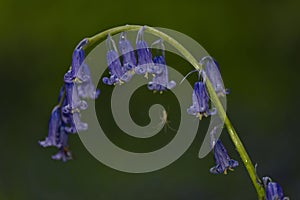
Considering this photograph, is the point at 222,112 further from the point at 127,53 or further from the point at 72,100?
the point at 72,100

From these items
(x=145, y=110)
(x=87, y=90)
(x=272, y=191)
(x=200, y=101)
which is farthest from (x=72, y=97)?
(x=145, y=110)

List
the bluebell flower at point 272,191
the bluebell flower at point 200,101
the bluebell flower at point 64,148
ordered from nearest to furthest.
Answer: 1. the bluebell flower at point 272,191
2. the bluebell flower at point 200,101
3. the bluebell flower at point 64,148

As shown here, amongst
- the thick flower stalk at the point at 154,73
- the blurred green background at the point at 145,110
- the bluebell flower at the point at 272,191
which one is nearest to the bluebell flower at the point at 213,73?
the thick flower stalk at the point at 154,73

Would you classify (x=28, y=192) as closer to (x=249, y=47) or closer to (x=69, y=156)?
(x=249, y=47)

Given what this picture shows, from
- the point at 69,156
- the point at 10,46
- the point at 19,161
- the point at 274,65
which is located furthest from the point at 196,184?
the point at 69,156

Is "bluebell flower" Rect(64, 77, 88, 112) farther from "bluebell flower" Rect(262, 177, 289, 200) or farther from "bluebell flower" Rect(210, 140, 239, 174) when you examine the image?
"bluebell flower" Rect(262, 177, 289, 200)

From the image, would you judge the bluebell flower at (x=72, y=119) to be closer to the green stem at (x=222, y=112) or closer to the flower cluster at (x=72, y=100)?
the flower cluster at (x=72, y=100)
